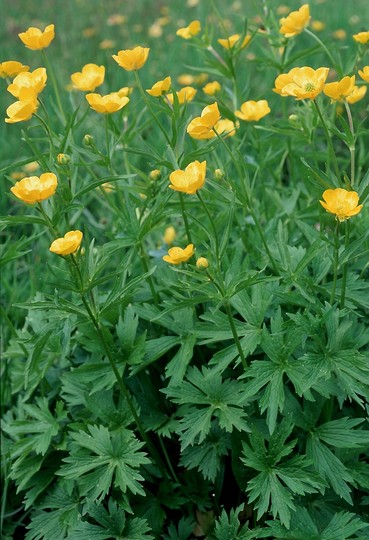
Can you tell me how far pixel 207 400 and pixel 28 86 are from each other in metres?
0.71

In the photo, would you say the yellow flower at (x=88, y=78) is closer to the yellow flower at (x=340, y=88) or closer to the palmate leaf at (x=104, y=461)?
the yellow flower at (x=340, y=88)

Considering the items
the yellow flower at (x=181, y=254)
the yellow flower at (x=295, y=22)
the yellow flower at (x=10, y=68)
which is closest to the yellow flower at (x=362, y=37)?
the yellow flower at (x=295, y=22)

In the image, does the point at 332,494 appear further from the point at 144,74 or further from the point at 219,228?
the point at 144,74

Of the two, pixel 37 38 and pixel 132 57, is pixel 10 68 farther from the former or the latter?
pixel 132 57

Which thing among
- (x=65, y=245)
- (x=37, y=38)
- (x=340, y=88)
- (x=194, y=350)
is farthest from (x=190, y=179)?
(x=37, y=38)

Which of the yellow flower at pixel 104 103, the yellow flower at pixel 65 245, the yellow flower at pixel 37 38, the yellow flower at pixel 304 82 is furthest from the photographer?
the yellow flower at pixel 37 38

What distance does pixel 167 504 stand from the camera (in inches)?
56.6

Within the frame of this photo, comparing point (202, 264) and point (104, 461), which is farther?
point (104, 461)

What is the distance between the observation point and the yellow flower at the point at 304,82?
1.23m

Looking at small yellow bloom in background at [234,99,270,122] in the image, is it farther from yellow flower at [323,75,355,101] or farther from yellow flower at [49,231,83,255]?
yellow flower at [49,231,83,255]

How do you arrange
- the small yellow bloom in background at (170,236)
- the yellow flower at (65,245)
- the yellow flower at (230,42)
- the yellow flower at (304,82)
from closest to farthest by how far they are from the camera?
the yellow flower at (65,245) < the yellow flower at (304,82) < the yellow flower at (230,42) < the small yellow bloom in background at (170,236)

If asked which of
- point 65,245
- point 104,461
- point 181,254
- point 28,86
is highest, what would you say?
point 28,86

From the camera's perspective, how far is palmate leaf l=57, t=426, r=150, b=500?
129 cm

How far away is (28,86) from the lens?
135cm
